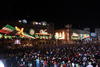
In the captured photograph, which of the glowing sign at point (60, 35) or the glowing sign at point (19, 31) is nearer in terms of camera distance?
the glowing sign at point (19, 31)

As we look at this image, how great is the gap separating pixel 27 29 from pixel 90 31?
28.2 m

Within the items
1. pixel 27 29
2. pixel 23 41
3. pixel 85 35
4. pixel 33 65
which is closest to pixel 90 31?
pixel 85 35

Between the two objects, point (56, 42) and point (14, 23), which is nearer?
point (14, 23)

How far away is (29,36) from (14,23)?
18.0ft

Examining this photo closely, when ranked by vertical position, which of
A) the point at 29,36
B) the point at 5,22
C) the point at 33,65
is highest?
the point at 5,22

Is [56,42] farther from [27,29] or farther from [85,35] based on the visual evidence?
[85,35]

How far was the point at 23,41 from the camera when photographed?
48.7 m

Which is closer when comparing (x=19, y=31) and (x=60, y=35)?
(x=19, y=31)

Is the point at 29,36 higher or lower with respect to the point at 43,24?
lower

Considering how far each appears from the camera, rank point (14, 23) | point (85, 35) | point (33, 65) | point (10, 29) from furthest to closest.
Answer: point (85, 35), point (14, 23), point (10, 29), point (33, 65)

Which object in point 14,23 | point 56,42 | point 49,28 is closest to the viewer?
point 14,23

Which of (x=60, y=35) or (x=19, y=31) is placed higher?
(x=19, y=31)

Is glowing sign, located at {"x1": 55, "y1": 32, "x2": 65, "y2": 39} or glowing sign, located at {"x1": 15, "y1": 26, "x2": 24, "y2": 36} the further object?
glowing sign, located at {"x1": 55, "y1": 32, "x2": 65, "y2": 39}

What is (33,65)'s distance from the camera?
15.2 meters
